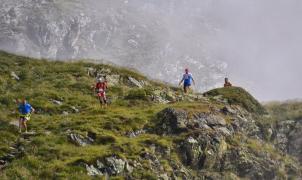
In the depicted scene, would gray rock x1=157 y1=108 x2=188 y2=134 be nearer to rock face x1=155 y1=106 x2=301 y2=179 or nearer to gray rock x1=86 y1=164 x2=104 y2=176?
rock face x1=155 y1=106 x2=301 y2=179

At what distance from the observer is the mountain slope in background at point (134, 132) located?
995 inches

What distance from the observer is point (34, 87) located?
40.5 metres

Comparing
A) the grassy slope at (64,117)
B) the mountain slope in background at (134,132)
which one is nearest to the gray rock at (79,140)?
the mountain slope in background at (134,132)

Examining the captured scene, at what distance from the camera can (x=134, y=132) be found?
3119 cm

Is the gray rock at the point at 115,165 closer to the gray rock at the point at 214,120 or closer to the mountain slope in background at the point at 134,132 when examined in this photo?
the mountain slope in background at the point at 134,132

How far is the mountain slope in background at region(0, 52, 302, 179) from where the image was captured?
25.3m

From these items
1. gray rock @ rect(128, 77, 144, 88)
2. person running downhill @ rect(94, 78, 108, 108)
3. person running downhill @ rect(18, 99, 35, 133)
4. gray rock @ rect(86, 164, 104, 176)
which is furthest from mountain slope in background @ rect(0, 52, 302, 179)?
person running downhill @ rect(94, 78, 108, 108)

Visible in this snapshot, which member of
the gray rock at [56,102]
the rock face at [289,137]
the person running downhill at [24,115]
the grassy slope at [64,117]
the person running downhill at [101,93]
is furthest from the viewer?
the rock face at [289,137]

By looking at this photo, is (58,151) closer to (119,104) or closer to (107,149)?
(107,149)

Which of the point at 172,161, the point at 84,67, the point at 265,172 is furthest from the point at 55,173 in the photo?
the point at 84,67

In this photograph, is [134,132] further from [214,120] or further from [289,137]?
[289,137]

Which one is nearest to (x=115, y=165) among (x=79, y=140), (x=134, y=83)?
(x=79, y=140)

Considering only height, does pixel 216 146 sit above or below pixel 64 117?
below

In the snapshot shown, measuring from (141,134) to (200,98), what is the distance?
12.2 metres
